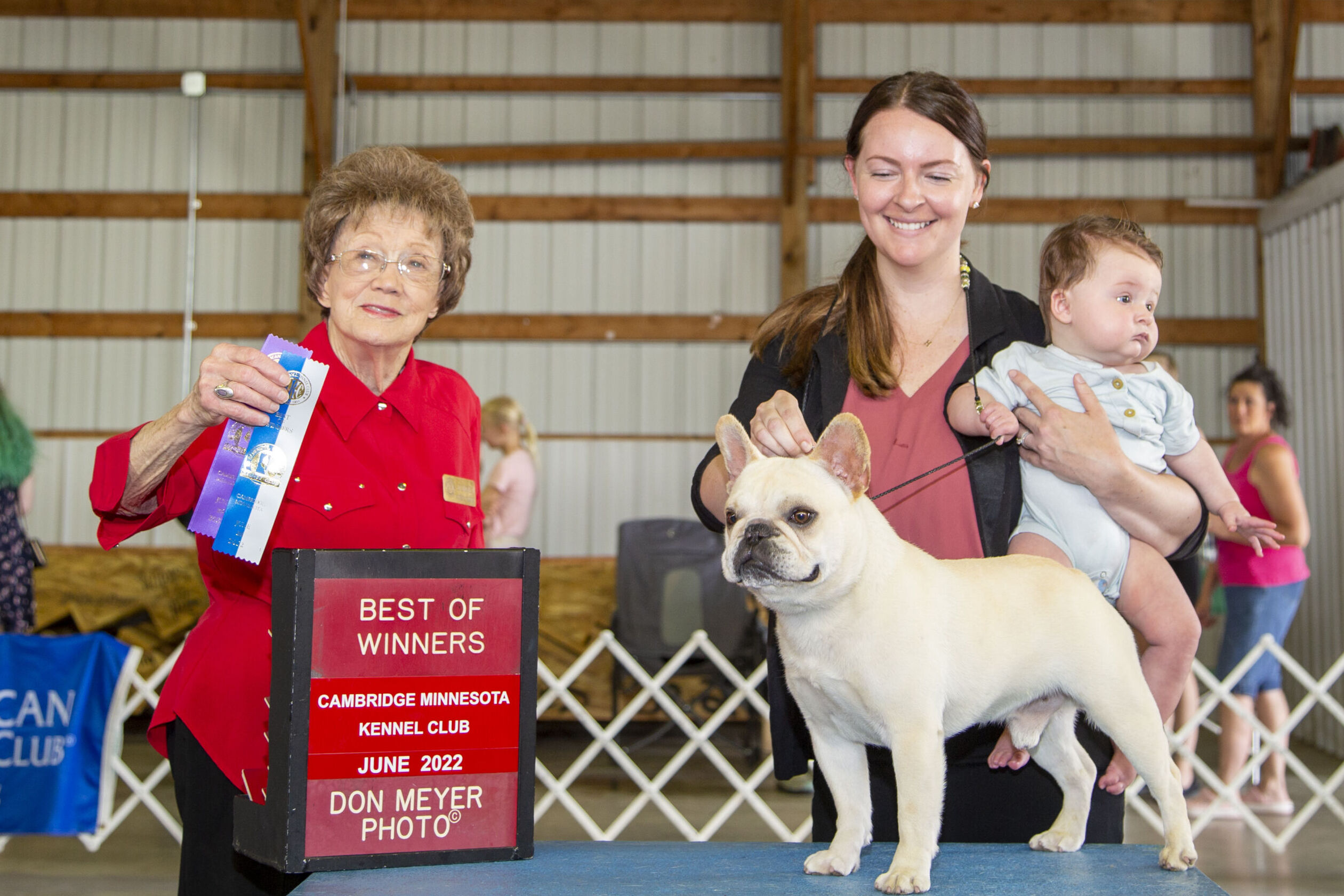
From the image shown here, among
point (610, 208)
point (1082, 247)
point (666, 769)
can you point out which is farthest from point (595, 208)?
point (1082, 247)

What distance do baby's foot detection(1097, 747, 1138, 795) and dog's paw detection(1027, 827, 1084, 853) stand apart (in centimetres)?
14

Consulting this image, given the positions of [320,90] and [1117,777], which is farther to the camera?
[320,90]

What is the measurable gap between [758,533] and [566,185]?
987 cm

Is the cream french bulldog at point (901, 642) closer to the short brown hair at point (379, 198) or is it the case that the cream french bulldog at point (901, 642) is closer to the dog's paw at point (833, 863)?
the dog's paw at point (833, 863)

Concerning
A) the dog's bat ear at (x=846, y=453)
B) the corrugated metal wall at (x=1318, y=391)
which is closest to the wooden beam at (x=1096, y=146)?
the corrugated metal wall at (x=1318, y=391)

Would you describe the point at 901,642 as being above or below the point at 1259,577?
above

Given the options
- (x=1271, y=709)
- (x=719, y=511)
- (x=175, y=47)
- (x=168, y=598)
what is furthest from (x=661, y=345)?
(x=719, y=511)

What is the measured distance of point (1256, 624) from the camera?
5.89 meters

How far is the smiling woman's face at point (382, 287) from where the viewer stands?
1866 millimetres

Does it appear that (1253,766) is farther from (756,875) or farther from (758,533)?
(758,533)

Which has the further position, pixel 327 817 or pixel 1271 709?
pixel 1271 709

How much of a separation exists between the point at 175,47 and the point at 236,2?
0.75 metres

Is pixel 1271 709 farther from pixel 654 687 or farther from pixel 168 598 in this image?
pixel 168 598

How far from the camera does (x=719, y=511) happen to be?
1950 mm
